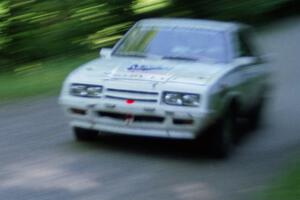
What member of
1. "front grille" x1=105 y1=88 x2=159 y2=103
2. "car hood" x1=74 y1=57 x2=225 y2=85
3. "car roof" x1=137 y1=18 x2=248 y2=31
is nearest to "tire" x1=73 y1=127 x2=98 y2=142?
"car hood" x1=74 y1=57 x2=225 y2=85

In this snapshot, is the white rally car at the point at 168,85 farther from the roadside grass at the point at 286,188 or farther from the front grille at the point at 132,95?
the roadside grass at the point at 286,188

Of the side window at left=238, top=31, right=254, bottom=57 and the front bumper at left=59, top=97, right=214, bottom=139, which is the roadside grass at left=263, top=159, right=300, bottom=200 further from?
the side window at left=238, top=31, right=254, bottom=57

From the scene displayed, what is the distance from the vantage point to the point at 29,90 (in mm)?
13516

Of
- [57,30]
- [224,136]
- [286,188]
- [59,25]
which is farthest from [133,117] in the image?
[59,25]

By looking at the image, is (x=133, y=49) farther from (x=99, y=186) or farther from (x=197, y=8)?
(x=197, y=8)

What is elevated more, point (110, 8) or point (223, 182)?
point (223, 182)

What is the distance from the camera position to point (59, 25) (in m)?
17.7

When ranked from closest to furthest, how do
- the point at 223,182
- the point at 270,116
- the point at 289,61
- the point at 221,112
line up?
the point at 223,182 → the point at 221,112 → the point at 270,116 → the point at 289,61

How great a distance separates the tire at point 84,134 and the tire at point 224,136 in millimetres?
1520

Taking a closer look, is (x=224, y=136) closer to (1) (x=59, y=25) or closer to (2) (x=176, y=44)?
(2) (x=176, y=44)

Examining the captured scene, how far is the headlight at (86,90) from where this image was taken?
340 inches

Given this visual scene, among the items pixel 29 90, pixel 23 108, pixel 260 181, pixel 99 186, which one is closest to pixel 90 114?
pixel 99 186

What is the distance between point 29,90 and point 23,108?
1.58 m

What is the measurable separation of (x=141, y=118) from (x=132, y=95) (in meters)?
0.28
